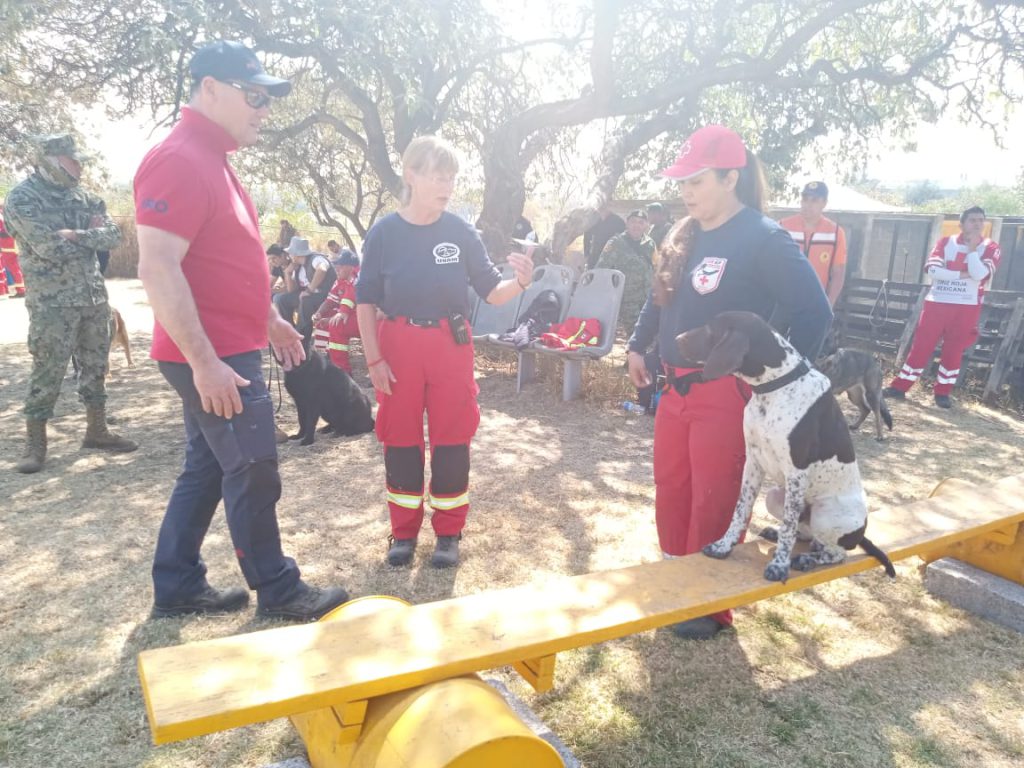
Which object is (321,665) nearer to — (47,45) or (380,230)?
(380,230)

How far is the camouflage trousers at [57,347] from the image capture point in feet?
15.2

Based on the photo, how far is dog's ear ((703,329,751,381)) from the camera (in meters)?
2.18

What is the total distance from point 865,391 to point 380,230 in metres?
4.42

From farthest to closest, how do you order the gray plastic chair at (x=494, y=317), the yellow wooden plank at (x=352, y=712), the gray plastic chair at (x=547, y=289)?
1. the gray plastic chair at (x=494, y=317)
2. the gray plastic chair at (x=547, y=289)
3. the yellow wooden plank at (x=352, y=712)

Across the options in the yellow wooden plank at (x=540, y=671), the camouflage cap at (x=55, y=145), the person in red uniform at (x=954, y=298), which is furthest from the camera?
the person in red uniform at (x=954, y=298)

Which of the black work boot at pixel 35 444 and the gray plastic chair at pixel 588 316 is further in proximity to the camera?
the gray plastic chair at pixel 588 316

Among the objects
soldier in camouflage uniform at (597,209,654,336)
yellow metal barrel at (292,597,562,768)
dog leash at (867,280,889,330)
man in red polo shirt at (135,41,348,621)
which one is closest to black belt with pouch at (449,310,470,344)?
man in red polo shirt at (135,41,348,621)

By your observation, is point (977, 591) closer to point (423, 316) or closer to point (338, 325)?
point (423, 316)

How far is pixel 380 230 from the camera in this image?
10.5 ft

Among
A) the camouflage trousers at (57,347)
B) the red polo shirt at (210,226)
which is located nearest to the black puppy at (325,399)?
the camouflage trousers at (57,347)

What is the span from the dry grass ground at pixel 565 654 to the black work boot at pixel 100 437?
109 millimetres

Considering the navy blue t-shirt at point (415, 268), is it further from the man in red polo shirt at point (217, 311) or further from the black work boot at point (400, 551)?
the black work boot at point (400, 551)

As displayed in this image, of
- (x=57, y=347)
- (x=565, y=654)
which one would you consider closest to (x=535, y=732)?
(x=565, y=654)

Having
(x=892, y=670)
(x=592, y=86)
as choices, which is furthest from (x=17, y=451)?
(x=592, y=86)
